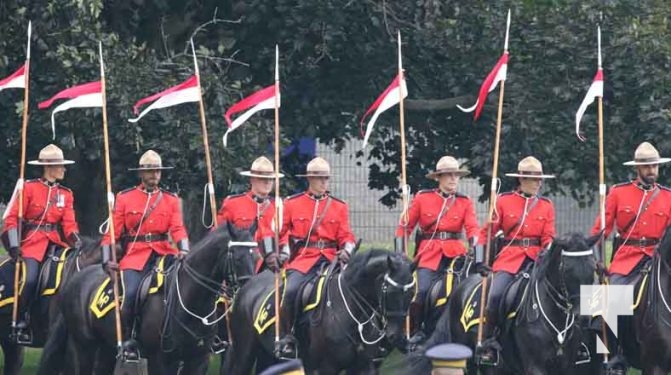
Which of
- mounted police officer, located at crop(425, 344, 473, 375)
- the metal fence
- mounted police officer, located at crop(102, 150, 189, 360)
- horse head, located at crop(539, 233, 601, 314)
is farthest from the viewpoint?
the metal fence

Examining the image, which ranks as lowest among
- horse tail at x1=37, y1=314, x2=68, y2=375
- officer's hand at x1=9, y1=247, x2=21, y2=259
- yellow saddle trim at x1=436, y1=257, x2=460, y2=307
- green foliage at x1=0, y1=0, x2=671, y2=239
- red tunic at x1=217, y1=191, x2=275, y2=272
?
horse tail at x1=37, y1=314, x2=68, y2=375

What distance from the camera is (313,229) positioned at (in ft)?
57.1

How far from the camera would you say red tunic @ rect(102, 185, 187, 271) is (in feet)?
57.4

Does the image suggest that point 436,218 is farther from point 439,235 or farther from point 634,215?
point 634,215

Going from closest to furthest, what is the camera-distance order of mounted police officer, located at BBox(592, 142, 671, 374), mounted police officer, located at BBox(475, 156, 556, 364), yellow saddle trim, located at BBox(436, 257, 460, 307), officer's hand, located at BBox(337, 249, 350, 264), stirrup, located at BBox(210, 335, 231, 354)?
mounted police officer, located at BBox(592, 142, 671, 374) → officer's hand, located at BBox(337, 249, 350, 264) → mounted police officer, located at BBox(475, 156, 556, 364) → stirrup, located at BBox(210, 335, 231, 354) → yellow saddle trim, located at BBox(436, 257, 460, 307)

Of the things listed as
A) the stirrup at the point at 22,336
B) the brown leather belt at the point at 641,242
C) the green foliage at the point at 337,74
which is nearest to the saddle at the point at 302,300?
the brown leather belt at the point at 641,242

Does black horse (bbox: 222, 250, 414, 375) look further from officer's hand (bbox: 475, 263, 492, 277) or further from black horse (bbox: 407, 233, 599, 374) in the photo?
officer's hand (bbox: 475, 263, 492, 277)

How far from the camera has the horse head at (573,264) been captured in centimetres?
1534

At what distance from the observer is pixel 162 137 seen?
21719mm

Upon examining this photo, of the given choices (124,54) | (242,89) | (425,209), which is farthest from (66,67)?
(425,209)

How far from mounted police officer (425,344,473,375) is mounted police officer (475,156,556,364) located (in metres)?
7.95

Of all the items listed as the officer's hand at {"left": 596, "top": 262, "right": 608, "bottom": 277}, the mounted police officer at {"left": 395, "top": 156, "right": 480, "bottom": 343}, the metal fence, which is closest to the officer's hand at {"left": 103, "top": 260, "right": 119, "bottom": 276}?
the mounted police officer at {"left": 395, "top": 156, "right": 480, "bottom": 343}

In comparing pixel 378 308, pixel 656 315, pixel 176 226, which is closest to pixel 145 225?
pixel 176 226

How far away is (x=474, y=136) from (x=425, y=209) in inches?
200
